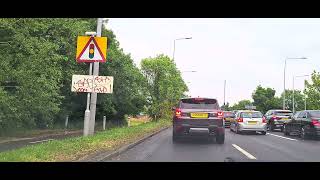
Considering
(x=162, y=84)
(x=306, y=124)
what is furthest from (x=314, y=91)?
(x=306, y=124)

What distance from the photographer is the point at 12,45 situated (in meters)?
22.2

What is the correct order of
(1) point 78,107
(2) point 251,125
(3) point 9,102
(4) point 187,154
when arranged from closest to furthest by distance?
(4) point 187,154, (3) point 9,102, (2) point 251,125, (1) point 78,107

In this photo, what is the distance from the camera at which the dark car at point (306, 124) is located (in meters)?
22.1

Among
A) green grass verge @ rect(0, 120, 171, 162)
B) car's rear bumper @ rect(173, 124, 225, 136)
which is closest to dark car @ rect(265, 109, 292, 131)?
car's rear bumper @ rect(173, 124, 225, 136)

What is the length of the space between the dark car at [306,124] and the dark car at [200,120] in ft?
21.1

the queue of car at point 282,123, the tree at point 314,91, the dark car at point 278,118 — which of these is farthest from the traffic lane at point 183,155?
the tree at point 314,91

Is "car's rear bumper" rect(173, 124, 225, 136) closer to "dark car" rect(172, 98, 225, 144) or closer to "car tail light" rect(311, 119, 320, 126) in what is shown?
"dark car" rect(172, 98, 225, 144)

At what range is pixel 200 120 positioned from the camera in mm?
17734

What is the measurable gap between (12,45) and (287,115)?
18280 mm

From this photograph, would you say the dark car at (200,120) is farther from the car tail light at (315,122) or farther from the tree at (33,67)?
the tree at (33,67)

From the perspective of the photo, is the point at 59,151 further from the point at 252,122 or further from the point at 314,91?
the point at 314,91

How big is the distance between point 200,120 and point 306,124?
7.84 metres
